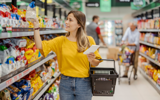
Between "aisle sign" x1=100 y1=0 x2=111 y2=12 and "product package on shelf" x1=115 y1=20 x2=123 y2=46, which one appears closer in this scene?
"aisle sign" x1=100 y1=0 x2=111 y2=12

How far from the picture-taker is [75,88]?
6.29ft

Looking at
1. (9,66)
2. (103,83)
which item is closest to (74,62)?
(103,83)

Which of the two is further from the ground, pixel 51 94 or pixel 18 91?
pixel 18 91

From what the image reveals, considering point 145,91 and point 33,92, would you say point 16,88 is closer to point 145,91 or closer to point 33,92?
point 33,92

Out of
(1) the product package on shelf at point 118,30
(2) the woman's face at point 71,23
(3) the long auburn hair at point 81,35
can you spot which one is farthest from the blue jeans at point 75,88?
(1) the product package on shelf at point 118,30

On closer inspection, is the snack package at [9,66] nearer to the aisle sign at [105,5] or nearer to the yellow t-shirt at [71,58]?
the yellow t-shirt at [71,58]

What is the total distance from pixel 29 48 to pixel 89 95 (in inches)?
45.3

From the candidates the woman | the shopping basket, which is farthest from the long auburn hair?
the shopping basket

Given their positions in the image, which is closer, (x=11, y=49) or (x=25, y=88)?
(x=11, y=49)

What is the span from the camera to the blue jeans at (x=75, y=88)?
1915mm

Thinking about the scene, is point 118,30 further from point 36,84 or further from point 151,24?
point 36,84

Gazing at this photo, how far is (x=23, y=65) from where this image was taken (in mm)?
2168

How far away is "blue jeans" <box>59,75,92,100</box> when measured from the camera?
192 centimetres

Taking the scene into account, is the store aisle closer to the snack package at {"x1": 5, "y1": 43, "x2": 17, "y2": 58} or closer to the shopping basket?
the shopping basket
